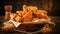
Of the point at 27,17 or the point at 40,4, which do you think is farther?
the point at 40,4

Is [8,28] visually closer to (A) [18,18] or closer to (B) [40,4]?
(A) [18,18]

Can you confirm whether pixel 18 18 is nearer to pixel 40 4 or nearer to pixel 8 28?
pixel 8 28

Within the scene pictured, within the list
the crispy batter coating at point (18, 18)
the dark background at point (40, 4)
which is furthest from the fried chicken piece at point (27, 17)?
the dark background at point (40, 4)

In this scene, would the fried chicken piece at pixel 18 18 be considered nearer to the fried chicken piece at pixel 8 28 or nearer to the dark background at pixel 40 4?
the fried chicken piece at pixel 8 28

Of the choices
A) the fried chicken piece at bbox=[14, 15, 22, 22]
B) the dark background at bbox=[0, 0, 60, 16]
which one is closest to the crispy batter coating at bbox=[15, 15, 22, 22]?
the fried chicken piece at bbox=[14, 15, 22, 22]

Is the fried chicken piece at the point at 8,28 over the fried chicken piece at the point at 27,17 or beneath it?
beneath

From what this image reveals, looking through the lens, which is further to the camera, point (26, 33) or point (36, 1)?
point (36, 1)

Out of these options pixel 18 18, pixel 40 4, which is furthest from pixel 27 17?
pixel 40 4


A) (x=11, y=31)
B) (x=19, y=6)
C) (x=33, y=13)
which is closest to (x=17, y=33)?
(x=11, y=31)

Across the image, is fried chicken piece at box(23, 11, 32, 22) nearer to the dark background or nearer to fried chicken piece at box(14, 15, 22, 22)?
fried chicken piece at box(14, 15, 22, 22)

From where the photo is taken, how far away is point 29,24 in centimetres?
73

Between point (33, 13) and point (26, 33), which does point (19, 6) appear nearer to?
point (33, 13)

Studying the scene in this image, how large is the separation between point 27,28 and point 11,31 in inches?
4.7

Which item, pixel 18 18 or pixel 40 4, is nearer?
pixel 18 18
